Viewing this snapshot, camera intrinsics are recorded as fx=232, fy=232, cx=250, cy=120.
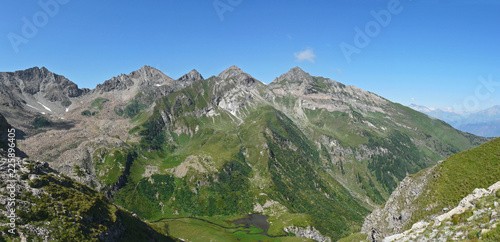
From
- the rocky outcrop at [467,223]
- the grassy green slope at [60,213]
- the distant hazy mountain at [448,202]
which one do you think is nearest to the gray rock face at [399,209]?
the distant hazy mountain at [448,202]

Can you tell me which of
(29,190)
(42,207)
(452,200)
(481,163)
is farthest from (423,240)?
(29,190)

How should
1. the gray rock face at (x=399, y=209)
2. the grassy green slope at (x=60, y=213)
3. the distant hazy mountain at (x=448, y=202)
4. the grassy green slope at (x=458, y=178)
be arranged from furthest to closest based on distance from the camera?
the gray rock face at (x=399, y=209) < the grassy green slope at (x=458, y=178) < the grassy green slope at (x=60, y=213) < the distant hazy mountain at (x=448, y=202)

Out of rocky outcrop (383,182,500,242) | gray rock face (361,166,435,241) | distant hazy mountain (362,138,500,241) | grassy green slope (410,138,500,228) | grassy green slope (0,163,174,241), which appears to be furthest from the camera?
gray rock face (361,166,435,241)

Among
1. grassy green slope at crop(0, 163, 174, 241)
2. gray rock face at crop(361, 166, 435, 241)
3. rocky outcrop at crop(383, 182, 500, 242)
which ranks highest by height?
grassy green slope at crop(0, 163, 174, 241)

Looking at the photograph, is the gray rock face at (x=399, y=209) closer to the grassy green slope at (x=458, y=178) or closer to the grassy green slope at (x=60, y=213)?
the grassy green slope at (x=458, y=178)

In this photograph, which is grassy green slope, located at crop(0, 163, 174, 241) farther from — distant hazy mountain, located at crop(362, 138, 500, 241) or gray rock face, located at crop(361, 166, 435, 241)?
gray rock face, located at crop(361, 166, 435, 241)

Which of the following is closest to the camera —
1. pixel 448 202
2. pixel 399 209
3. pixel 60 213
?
pixel 60 213

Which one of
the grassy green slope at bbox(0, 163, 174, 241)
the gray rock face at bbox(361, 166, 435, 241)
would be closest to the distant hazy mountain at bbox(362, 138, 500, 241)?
the gray rock face at bbox(361, 166, 435, 241)

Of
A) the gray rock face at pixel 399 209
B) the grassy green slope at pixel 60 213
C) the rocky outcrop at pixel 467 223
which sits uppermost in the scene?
the grassy green slope at pixel 60 213

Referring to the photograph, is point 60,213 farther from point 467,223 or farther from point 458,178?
point 458,178

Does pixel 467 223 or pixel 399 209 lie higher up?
pixel 467 223

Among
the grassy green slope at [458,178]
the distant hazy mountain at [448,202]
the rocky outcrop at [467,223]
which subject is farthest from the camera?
the grassy green slope at [458,178]

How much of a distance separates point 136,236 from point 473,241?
95242mm

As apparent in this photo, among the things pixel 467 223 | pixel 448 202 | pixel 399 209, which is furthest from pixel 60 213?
pixel 399 209
